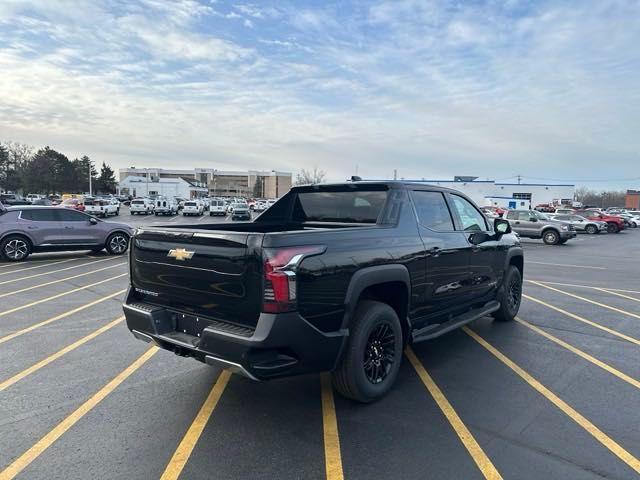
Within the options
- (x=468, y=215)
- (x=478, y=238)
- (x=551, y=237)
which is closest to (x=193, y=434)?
(x=478, y=238)

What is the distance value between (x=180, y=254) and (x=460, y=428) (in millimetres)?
2567

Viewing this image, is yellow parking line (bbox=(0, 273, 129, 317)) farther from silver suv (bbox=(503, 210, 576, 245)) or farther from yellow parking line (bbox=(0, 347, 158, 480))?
silver suv (bbox=(503, 210, 576, 245))

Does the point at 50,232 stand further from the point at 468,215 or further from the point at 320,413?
the point at 320,413

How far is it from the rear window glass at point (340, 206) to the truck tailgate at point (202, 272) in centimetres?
178

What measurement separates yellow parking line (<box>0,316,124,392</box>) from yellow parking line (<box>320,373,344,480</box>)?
2.87 meters

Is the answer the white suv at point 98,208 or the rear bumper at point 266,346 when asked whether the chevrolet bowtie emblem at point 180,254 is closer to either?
the rear bumper at point 266,346

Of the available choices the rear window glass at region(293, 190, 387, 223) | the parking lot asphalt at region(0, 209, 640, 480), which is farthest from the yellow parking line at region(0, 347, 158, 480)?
the rear window glass at region(293, 190, 387, 223)

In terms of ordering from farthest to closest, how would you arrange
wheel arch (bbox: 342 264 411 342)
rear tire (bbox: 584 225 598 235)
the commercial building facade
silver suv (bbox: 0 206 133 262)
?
the commercial building facade, rear tire (bbox: 584 225 598 235), silver suv (bbox: 0 206 133 262), wheel arch (bbox: 342 264 411 342)

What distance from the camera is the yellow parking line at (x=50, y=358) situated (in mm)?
4254

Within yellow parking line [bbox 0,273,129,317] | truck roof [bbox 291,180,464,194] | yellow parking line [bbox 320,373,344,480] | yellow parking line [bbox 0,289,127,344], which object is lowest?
yellow parking line [bbox 0,273,129,317]

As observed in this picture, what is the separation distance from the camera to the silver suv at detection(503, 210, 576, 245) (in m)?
22.1

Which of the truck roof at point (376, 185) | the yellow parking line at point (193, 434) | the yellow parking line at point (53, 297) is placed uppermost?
the truck roof at point (376, 185)

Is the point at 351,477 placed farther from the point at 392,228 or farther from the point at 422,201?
the point at 422,201

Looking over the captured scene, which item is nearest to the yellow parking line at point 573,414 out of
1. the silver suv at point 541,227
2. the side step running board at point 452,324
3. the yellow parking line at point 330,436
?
the side step running board at point 452,324
